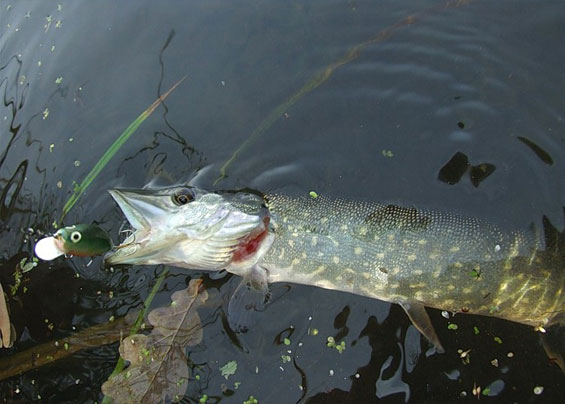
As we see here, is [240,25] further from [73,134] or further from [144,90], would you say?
[73,134]

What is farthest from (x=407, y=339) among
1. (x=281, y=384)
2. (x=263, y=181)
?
(x=263, y=181)

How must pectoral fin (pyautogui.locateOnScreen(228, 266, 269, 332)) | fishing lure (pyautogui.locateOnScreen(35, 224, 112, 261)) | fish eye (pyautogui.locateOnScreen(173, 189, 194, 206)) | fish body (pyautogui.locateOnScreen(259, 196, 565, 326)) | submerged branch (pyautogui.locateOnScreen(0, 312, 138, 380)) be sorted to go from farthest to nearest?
submerged branch (pyautogui.locateOnScreen(0, 312, 138, 380)) → pectoral fin (pyautogui.locateOnScreen(228, 266, 269, 332)) → fish eye (pyautogui.locateOnScreen(173, 189, 194, 206)) → fish body (pyautogui.locateOnScreen(259, 196, 565, 326)) → fishing lure (pyautogui.locateOnScreen(35, 224, 112, 261))

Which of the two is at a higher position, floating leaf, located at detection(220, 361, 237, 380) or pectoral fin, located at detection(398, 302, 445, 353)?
floating leaf, located at detection(220, 361, 237, 380)

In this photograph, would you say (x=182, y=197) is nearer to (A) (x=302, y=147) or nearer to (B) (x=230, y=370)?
(A) (x=302, y=147)

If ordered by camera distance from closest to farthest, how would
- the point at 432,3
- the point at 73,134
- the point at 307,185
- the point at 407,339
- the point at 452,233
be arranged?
the point at 452,233, the point at 407,339, the point at 307,185, the point at 432,3, the point at 73,134

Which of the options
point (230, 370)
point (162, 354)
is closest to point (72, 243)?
point (162, 354)

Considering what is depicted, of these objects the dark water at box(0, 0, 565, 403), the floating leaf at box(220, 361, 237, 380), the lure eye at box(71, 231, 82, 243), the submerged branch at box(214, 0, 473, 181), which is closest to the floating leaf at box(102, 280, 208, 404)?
the dark water at box(0, 0, 565, 403)

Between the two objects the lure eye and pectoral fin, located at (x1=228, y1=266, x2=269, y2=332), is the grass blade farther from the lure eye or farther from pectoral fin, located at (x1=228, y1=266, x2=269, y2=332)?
pectoral fin, located at (x1=228, y1=266, x2=269, y2=332)
